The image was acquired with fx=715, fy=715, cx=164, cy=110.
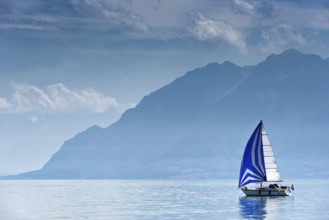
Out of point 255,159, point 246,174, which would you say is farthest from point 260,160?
point 246,174

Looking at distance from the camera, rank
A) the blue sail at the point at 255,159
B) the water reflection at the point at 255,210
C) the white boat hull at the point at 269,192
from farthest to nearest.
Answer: the blue sail at the point at 255,159
the white boat hull at the point at 269,192
the water reflection at the point at 255,210

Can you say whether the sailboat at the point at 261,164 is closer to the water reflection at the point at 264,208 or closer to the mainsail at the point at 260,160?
the mainsail at the point at 260,160

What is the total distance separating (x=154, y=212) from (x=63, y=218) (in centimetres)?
1568

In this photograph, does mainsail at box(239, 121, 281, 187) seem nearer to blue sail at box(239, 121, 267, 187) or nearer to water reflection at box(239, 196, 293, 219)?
blue sail at box(239, 121, 267, 187)

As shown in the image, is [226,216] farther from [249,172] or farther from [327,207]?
[249,172]

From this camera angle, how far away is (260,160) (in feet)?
472

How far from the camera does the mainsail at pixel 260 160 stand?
143m

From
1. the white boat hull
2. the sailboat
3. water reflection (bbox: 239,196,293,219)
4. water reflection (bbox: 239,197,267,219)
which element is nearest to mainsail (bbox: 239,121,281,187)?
the sailboat

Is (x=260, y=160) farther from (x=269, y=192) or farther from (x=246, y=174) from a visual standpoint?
(x=269, y=192)

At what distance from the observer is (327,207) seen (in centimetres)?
11675

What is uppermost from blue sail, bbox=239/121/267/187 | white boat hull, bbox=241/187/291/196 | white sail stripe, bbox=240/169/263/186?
blue sail, bbox=239/121/267/187

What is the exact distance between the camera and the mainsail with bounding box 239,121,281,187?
143 m

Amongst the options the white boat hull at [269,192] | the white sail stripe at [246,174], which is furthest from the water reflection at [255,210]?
the white sail stripe at [246,174]

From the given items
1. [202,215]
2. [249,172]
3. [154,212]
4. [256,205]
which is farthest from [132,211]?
[249,172]
